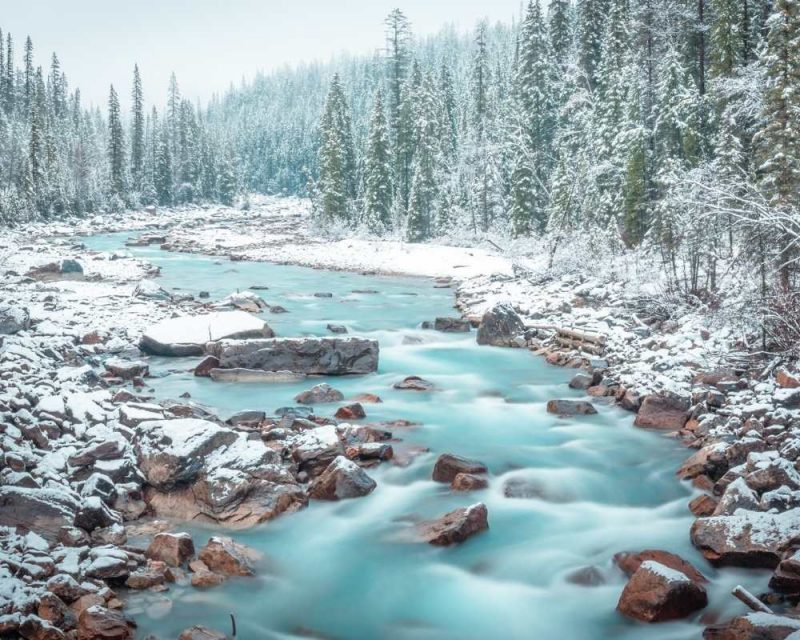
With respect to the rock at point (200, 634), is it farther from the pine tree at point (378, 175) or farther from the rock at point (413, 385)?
the pine tree at point (378, 175)

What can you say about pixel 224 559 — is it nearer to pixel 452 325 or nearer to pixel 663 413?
pixel 663 413

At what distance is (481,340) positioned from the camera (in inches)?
775

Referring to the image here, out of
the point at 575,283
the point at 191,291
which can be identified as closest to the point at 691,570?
the point at 575,283

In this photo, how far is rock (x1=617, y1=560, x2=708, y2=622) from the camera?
266 inches

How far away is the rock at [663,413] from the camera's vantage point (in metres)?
12.2

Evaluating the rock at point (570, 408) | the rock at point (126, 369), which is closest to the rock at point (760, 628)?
the rock at point (570, 408)

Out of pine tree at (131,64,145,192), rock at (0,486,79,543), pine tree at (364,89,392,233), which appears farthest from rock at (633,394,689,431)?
pine tree at (131,64,145,192)

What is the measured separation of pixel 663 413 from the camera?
1237cm

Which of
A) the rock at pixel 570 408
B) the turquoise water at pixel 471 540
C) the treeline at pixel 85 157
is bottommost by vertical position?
the turquoise water at pixel 471 540

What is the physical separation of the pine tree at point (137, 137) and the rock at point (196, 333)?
260ft

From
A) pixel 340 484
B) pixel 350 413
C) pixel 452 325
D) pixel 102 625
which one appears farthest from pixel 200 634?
pixel 452 325

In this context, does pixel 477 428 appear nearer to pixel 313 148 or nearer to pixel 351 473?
pixel 351 473

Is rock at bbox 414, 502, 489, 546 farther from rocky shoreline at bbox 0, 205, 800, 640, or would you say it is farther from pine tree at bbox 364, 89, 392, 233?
pine tree at bbox 364, 89, 392, 233

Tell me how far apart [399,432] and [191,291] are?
18255 millimetres
